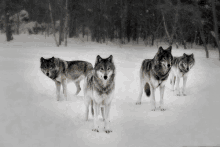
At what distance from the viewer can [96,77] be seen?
3201mm

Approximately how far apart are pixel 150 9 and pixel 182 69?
24.5 meters

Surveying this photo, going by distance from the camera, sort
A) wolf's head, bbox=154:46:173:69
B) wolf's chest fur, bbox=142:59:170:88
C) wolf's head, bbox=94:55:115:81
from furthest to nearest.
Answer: wolf's chest fur, bbox=142:59:170:88 < wolf's head, bbox=154:46:173:69 < wolf's head, bbox=94:55:115:81

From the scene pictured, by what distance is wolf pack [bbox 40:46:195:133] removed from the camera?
3.18 metres

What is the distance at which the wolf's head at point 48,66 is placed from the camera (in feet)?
15.2

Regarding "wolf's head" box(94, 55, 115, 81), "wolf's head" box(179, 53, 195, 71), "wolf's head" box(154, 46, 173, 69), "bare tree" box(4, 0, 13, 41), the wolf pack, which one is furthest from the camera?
"bare tree" box(4, 0, 13, 41)

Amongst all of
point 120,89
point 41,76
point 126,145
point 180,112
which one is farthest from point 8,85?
point 180,112

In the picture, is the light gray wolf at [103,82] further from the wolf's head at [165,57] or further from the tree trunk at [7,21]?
the tree trunk at [7,21]

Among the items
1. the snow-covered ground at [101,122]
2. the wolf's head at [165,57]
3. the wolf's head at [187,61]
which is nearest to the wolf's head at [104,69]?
the snow-covered ground at [101,122]

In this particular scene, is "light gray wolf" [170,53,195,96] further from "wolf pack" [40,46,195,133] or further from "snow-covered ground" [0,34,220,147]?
"snow-covered ground" [0,34,220,147]

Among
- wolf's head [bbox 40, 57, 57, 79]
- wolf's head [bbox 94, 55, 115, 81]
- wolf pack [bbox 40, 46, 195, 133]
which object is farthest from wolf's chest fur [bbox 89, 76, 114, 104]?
wolf's head [bbox 40, 57, 57, 79]

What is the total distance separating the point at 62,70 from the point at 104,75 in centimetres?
248

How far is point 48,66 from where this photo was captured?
4.69m

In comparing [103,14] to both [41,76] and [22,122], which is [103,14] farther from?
[22,122]

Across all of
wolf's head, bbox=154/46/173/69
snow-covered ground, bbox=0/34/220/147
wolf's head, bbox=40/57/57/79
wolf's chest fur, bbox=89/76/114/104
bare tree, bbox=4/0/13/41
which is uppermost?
bare tree, bbox=4/0/13/41
